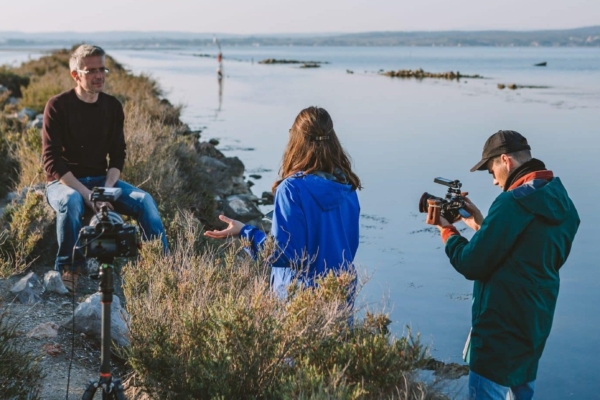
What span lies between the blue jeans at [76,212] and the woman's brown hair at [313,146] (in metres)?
1.92

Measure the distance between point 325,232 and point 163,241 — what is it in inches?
85.5

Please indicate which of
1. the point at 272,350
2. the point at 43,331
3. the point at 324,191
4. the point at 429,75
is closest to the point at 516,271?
the point at 324,191

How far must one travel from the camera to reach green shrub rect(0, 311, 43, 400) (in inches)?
147

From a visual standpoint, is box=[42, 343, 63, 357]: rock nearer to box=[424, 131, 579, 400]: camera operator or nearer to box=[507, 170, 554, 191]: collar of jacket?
box=[424, 131, 579, 400]: camera operator

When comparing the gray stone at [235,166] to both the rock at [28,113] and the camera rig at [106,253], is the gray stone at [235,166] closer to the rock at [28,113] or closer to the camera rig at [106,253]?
the rock at [28,113]

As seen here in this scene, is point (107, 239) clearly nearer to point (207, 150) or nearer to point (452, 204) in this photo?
point (452, 204)

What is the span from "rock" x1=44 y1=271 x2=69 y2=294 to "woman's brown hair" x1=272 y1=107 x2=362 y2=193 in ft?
8.26

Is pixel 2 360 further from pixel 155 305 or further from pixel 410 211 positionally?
pixel 410 211

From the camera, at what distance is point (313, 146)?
401 cm

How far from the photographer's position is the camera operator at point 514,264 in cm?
343

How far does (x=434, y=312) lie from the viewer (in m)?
8.27

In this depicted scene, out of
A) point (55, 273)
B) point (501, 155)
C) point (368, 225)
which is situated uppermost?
point (501, 155)

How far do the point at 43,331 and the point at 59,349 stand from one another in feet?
0.67

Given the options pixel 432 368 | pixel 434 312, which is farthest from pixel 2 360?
pixel 434 312
